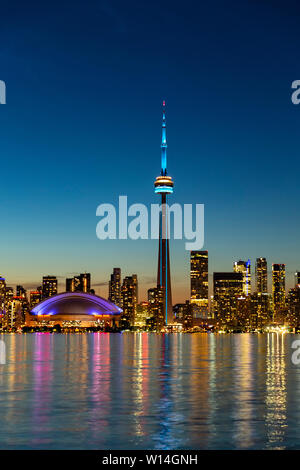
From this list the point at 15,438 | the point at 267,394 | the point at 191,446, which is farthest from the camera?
the point at 267,394

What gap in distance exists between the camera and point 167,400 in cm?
4459

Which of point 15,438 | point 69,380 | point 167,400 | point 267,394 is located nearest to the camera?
point 15,438

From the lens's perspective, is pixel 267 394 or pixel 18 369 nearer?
pixel 267 394
